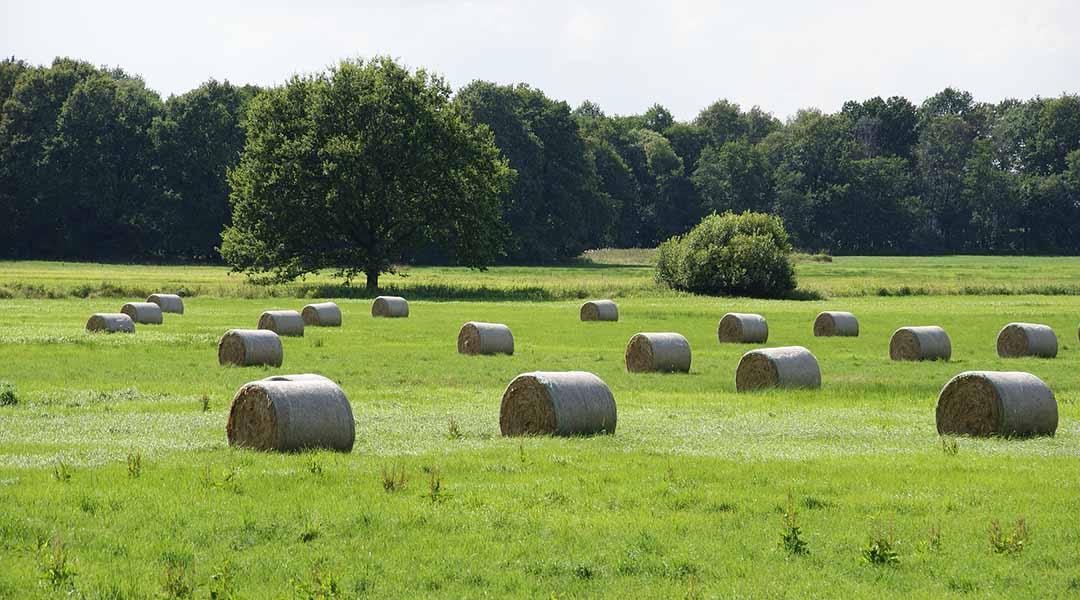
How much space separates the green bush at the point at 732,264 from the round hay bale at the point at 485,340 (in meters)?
42.7

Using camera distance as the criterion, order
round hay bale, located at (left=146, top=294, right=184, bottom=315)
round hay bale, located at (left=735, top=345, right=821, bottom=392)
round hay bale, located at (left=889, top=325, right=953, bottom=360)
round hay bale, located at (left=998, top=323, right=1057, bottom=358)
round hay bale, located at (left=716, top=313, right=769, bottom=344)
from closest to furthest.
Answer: round hay bale, located at (left=735, top=345, right=821, bottom=392) → round hay bale, located at (left=889, top=325, right=953, bottom=360) → round hay bale, located at (left=998, top=323, right=1057, bottom=358) → round hay bale, located at (left=716, top=313, right=769, bottom=344) → round hay bale, located at (left=146, top=294, right=184, bottom=315)

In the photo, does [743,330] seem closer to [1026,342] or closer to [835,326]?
[835,326]

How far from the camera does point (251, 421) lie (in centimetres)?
1897

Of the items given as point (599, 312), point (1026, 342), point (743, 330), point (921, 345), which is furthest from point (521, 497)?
point (599, 312)

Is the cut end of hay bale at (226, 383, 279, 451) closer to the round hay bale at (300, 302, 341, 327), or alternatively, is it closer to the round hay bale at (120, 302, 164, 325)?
the round hay bale at (300, 302, 341, 327)

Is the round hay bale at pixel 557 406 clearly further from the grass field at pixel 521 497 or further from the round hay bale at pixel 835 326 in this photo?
the round hay bale at pixel 835 326

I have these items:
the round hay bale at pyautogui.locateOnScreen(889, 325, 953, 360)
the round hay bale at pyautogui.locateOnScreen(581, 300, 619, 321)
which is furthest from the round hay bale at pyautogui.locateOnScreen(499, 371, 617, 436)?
the round hay bale at pyautogui.locateOnScreen(581, 300, 619, 321)

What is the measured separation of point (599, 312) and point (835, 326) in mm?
11545

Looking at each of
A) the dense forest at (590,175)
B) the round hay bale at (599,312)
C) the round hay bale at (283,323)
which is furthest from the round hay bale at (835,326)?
the dense forest at (590,175)

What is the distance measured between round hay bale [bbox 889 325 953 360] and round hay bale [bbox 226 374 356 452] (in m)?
23.7

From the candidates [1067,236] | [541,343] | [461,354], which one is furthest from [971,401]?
[1067,236]

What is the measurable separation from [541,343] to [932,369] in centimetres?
1361

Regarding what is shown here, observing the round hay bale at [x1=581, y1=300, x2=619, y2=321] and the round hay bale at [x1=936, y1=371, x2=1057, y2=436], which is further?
the round hay bale at [x1=581, y1=300, x2=619, y2=321]

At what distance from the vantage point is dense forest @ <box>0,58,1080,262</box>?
435 feet
